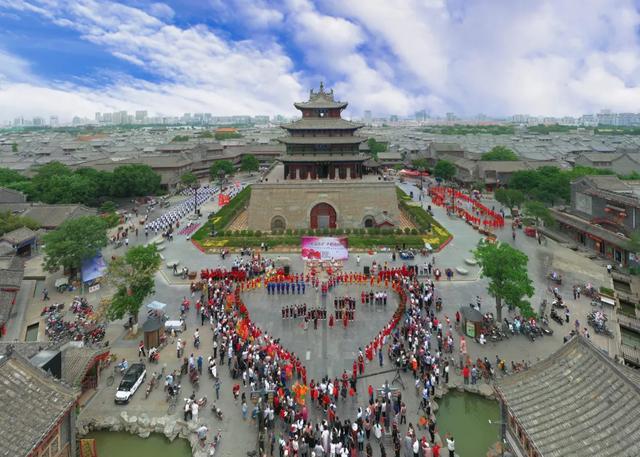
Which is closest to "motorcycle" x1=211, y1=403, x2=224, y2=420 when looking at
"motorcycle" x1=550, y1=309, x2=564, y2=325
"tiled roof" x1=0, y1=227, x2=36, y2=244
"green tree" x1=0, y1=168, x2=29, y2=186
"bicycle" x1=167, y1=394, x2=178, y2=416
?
"bicycle" x1=167, y1=394, x2=178, y2=416

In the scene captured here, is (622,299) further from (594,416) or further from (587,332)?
(594,416)

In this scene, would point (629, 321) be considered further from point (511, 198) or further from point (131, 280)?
point (131, 280)

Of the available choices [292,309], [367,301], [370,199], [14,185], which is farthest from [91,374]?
[14,185]

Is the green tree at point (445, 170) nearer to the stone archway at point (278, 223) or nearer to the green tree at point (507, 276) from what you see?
the stone archway at point (278, 223)

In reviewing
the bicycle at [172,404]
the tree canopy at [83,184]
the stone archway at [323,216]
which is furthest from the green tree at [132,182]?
the bicycle at [172,404]

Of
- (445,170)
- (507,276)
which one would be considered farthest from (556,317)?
(445,170)

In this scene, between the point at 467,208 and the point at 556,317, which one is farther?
the point at 467,208

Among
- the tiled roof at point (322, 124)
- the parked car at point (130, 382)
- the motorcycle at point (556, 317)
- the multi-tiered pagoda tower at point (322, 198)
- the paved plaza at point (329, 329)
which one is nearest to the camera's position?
the paved plaza at point (329, 329)
